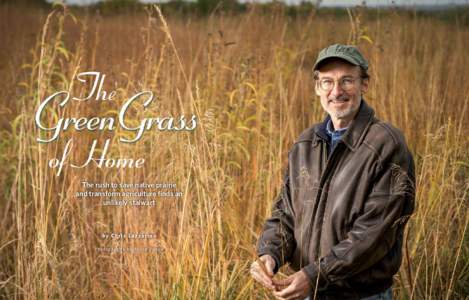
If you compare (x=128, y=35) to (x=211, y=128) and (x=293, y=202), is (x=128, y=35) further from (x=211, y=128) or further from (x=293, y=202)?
(x=293, y=202)

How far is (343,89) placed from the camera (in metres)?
1.94

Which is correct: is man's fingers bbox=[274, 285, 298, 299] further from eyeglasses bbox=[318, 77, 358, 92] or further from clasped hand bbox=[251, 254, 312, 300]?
eyeglasses bbox=[318, 77, 358, 92]

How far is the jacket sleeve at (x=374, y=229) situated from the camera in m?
1.79

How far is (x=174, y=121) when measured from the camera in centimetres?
303

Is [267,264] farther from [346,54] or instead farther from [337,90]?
[346,54]

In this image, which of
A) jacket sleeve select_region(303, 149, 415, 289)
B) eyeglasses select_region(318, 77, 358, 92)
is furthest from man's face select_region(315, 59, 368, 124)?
jacket sleeve select_region(303, 149, 415, 289)

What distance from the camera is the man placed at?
5.95ft

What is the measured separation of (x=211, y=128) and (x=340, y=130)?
34.6 inches

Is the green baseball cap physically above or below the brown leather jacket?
above

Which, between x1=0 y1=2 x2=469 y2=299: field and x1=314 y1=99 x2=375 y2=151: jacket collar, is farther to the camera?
x1=0 y1=2 x2=469 y2=299: field

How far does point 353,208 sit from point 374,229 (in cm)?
10

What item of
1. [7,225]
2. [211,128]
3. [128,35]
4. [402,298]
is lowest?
[402,298]

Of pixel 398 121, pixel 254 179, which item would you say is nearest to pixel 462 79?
pixel 398 121

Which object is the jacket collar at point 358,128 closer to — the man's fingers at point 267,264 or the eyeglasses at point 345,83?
the eyeglasses at point 345,83
